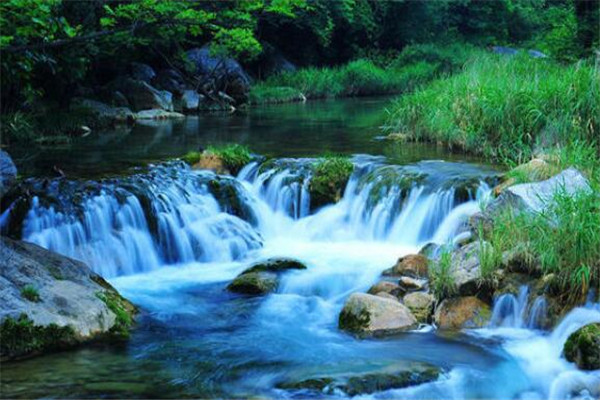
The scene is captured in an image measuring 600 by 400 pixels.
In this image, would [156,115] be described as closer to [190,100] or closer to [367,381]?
[190,100]

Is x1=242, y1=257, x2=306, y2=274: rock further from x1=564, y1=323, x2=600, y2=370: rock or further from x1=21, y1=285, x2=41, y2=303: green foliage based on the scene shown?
x1=564, y1=323, x2=600, y2=370: rock

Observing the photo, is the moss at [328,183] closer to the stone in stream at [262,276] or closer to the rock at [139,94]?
the stone in stream at [262,276]

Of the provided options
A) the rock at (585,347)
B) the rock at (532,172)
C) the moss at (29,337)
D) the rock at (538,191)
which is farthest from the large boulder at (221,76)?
the rock at (585,347)

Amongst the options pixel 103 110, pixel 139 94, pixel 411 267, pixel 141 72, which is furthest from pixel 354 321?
pixel 141 72

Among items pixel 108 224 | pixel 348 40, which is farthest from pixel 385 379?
pixel 348 40

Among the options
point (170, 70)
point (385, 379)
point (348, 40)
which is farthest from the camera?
point (348, 40)

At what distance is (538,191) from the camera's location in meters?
8.30

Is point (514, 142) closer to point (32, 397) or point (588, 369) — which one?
point (588, 369)

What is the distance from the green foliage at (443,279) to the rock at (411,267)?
0.80 meters

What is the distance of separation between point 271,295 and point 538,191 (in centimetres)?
327

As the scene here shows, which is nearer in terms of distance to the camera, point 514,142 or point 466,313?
point 466,313

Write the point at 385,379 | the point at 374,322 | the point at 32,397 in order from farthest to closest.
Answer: the point at 374,322, the point at 385,379, the point at 32,397

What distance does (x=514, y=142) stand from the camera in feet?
39.1

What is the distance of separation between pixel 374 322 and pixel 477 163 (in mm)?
5573
